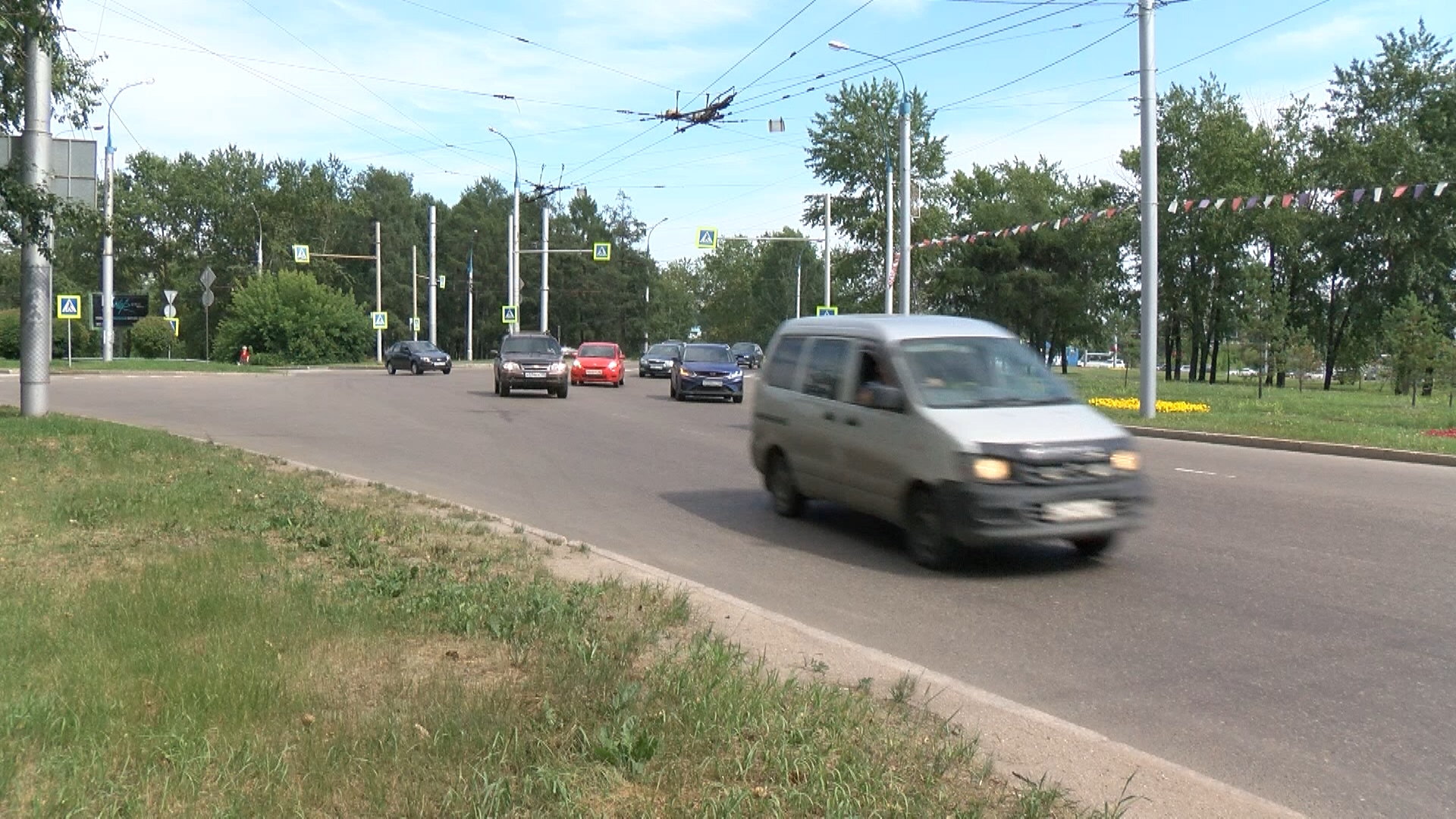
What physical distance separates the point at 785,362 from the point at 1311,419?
16.1m

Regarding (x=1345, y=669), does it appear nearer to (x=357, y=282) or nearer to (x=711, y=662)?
(x=711, y=662)

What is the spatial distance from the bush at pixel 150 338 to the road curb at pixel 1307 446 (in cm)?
6100

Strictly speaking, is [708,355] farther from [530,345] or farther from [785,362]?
[785,362]

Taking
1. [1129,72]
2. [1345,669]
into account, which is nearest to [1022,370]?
[1345,669]

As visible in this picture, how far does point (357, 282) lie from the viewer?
105 meters

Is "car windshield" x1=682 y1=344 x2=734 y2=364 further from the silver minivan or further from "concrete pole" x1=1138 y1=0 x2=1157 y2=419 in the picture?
the silver minivan

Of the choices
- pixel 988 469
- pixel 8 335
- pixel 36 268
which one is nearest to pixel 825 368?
pixel 988 469

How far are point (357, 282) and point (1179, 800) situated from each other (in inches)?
4221

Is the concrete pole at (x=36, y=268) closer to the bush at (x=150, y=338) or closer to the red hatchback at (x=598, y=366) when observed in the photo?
the red hatchback at (x=598, y=366)

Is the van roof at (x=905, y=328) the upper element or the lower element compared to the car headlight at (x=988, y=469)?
upper

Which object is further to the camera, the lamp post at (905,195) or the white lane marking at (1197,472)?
the lamp post at (905,195)

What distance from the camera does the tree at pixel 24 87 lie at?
48.1 feet

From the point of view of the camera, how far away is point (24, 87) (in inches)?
704

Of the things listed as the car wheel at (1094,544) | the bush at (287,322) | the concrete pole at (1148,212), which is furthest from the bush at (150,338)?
the car wheel at (1094,544)
